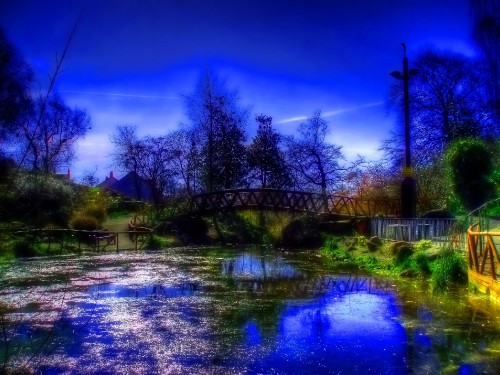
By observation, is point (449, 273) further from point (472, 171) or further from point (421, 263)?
point (472, 171)

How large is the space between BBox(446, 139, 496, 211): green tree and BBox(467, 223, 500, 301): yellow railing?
18.1ft

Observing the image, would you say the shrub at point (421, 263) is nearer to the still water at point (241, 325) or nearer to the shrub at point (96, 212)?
the still water at point (241, 325)

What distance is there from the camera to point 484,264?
36.8 ft

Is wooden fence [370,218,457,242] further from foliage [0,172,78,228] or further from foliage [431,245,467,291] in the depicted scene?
foliage [0,172,78,228]

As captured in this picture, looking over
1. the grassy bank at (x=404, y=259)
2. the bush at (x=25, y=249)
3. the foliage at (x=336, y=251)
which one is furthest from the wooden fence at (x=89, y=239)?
the grassy bank at (x=404, y=259)

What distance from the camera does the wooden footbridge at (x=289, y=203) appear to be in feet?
92.5

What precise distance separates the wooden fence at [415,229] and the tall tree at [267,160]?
16.6 m

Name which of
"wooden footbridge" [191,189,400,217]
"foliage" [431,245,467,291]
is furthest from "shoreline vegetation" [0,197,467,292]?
"wooden footbridge" [191,189,400,217]

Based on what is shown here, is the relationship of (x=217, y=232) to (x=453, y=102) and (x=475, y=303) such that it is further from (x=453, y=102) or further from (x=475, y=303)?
(x=475, y=303)

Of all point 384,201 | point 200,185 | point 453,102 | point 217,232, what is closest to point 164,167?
point 200,185

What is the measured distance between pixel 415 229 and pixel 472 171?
8.65ft

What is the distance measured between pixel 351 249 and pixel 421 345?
14399mm

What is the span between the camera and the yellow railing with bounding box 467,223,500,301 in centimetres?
1033

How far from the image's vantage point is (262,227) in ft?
112
